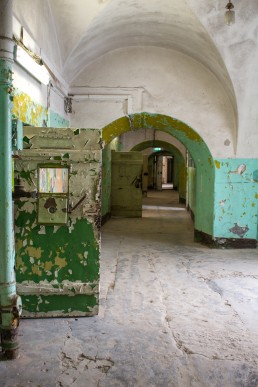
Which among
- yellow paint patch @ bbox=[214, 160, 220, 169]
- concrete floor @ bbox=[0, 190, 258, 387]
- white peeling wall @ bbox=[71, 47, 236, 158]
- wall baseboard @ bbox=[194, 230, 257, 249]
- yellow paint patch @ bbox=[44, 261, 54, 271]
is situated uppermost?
white peeling wall @ bbox=[71, 47, 236, 158]

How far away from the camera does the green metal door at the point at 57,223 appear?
144 inches

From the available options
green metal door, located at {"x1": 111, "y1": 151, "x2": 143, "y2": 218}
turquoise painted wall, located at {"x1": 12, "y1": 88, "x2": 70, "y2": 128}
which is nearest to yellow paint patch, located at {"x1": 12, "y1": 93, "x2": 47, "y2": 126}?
turquoise painted wall, located at {"x1": 12, "y1": 88, "x2": 70, "y2": 128}

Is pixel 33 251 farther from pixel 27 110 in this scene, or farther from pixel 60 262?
pixel 27 110

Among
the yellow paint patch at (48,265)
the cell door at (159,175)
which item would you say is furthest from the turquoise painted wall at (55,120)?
the cell door at (159,175)

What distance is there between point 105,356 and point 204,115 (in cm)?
A: 522

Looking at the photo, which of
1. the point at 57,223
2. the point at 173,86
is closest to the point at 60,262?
the point at 57,223

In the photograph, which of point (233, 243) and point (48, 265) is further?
point (233, 243)

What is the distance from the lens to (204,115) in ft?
23.4

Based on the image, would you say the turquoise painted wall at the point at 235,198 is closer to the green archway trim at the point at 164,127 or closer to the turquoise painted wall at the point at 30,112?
the green archway trim at the point at 164,127

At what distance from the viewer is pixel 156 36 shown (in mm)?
6695

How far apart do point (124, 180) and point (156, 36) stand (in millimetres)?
6119

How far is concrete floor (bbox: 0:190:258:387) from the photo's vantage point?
276 cm

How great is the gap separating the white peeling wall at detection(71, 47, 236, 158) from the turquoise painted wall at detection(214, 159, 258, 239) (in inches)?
11.9

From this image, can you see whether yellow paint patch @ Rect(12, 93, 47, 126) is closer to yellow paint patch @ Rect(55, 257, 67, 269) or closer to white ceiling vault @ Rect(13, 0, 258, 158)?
white ceiling vault @ Rect(13, 0, 258, 158)
